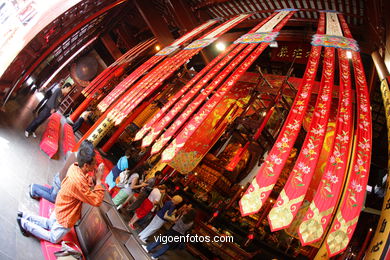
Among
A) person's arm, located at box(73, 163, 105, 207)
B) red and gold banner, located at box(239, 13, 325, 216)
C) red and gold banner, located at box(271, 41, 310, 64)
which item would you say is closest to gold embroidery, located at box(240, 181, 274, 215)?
red and gold banner, located at box(239, 13, 325, 216)

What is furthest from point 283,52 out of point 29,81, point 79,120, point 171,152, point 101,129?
point 29,81

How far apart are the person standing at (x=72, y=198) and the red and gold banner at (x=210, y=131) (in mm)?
→ 4552

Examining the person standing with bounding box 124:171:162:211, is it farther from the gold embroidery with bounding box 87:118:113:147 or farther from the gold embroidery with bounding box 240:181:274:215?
the gold embroidery with bounding box 240:181:274:215

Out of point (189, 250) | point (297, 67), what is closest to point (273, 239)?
point (189, 250)

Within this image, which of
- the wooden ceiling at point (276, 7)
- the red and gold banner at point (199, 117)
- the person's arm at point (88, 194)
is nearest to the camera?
the person's arm at point (88, 194)

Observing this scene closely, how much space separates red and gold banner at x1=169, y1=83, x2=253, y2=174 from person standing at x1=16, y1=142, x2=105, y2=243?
179 inches

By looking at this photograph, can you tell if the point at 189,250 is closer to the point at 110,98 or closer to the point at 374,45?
the point at 110,98

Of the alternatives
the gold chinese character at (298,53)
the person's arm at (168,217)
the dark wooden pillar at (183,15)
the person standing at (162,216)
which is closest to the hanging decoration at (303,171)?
the person standing at (162,216)

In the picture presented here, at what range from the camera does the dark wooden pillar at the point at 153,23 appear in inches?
399

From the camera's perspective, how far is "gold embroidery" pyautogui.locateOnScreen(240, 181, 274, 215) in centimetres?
324

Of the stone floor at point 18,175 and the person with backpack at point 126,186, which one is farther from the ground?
the person with backpack at point 126,186

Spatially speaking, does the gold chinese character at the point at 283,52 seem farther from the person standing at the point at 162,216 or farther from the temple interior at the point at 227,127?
the person standing at the point at 162,216

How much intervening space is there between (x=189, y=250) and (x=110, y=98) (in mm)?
5682

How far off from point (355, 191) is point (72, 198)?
4.28 metres
